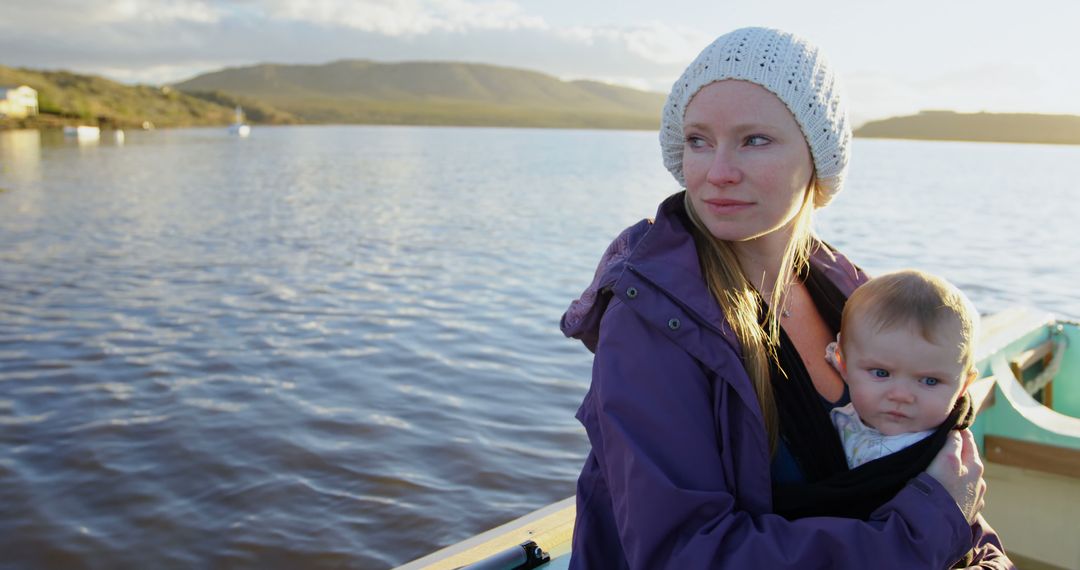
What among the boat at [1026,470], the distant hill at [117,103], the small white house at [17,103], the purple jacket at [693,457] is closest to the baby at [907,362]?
the purple jacket at [693,457]

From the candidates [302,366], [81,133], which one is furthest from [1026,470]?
[81,133]

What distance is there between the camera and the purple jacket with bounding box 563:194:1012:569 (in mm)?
1676

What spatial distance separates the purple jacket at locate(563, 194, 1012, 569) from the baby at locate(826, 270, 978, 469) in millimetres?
195

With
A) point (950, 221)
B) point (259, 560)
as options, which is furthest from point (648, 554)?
point (950, 221)

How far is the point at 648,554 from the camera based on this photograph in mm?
1700

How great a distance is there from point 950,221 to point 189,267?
17.7m

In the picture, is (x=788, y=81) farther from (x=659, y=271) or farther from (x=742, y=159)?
(x=659, y=271)

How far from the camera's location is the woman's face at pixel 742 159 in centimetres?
188

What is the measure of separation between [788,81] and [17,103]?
98.1m

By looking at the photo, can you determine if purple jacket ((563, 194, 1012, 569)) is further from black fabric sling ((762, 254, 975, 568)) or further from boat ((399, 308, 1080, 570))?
boat ((399, 308, 1080, 570))

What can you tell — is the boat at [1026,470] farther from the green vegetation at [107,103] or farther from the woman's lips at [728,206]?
the green vegetation at [107,103]

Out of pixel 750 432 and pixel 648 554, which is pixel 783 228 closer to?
pixel 750 432

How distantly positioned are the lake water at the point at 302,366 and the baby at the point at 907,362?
3.73m

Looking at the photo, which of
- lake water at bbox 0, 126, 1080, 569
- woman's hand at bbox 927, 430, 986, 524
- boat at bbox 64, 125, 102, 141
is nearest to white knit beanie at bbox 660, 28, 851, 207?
woman's hand at bbox 927, 430, 986, 524
